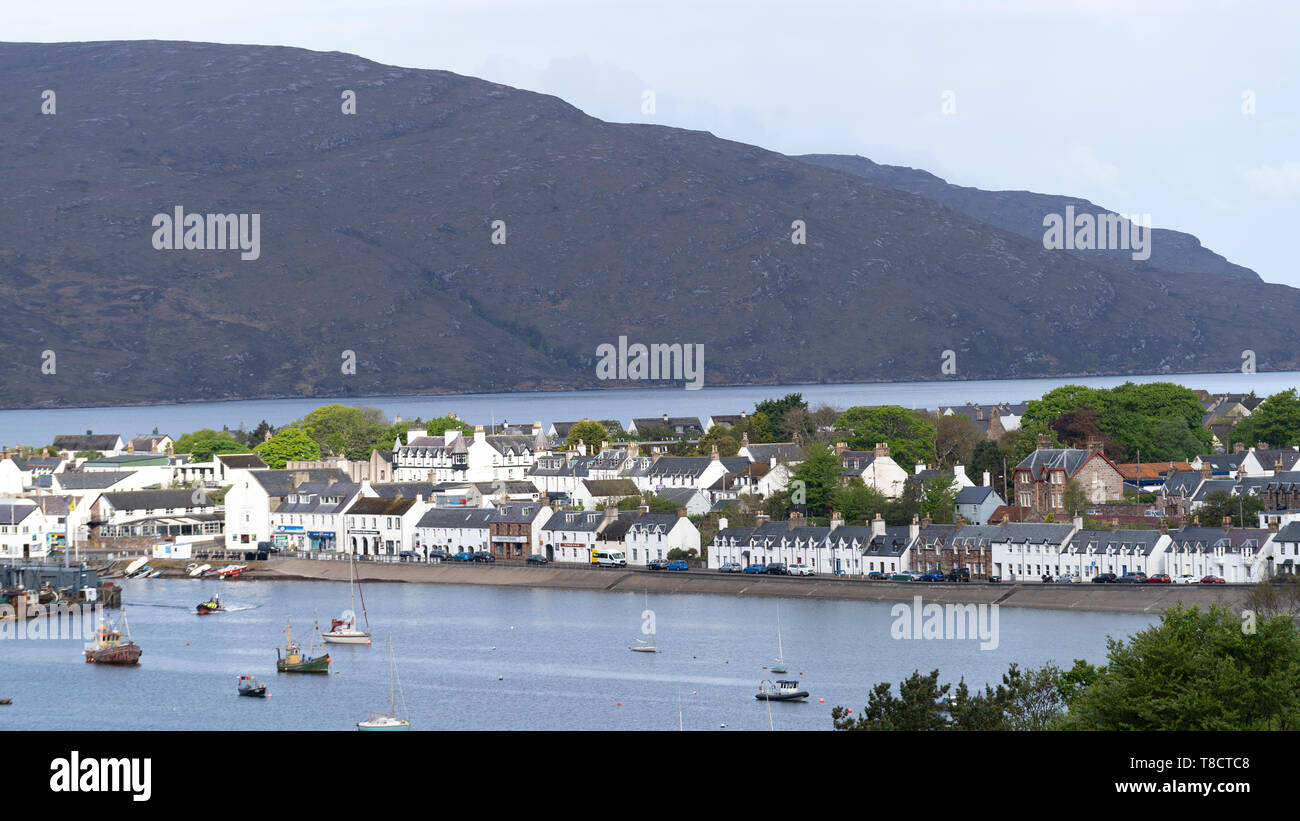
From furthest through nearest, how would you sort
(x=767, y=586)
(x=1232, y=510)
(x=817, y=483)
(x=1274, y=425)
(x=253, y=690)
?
(x=1274, y=425) → (x=817, y=483) → (x=767, y=586) → (x=1232, y=510) → (x=253, y=690)

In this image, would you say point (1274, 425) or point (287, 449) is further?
point (287, 449)

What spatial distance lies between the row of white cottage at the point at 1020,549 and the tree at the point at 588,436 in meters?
50.6

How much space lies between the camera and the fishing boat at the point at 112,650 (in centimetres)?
6538

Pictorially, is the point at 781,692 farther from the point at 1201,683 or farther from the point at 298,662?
the point at 1201,683

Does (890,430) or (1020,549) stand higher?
(890,430)

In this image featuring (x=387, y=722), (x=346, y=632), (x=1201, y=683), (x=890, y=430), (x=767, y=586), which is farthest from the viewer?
(x=890, y=430)

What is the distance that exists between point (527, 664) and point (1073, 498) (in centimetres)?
3597

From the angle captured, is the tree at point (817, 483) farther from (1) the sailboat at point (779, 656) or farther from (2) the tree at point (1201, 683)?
(2) the tree at point (1201, 683)

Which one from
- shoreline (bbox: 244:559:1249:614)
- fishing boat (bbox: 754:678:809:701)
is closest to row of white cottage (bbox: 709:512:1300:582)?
shoreline (bbox: 244:559:1249:614)

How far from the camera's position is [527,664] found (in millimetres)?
61688

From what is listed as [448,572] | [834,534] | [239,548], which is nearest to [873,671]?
[834,534]

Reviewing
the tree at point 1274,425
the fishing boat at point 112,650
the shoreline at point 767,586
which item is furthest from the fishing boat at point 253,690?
the tree at point 1274,425

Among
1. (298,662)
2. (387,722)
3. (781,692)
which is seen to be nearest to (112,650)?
(298,662)
